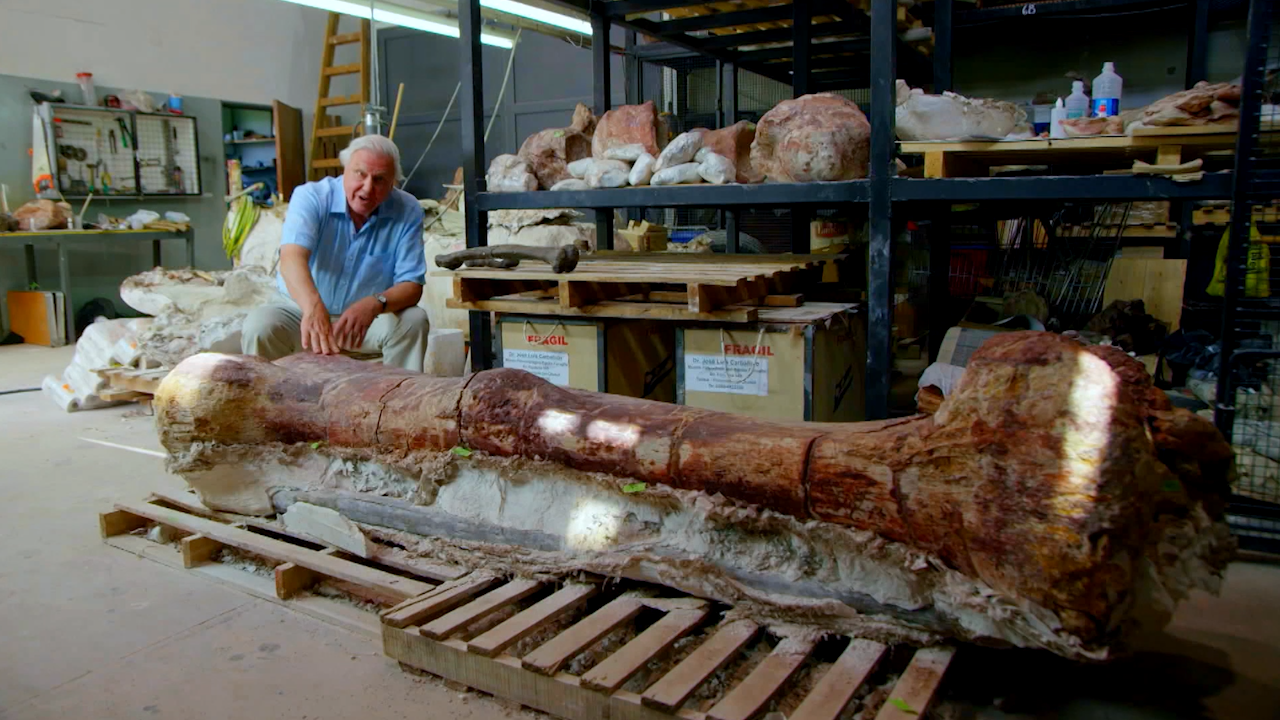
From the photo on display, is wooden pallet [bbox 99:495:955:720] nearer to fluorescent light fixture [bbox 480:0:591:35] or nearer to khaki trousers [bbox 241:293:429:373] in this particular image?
khaki trousers [bbox 241:293:429:373]

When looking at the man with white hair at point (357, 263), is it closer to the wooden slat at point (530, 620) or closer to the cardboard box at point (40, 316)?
the wooden slat at point (530, 620)

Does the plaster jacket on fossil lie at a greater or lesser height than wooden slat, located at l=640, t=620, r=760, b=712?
greater

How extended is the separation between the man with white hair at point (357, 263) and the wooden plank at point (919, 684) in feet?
9.42

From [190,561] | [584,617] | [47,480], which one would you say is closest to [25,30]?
[47,480]

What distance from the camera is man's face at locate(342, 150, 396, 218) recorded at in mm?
4258

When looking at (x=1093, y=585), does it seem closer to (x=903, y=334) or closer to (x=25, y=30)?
(x=903, y=334)

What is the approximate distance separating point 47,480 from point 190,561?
172 centimetres

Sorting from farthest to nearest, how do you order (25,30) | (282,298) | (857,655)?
(25,30) → (282,298) → (857,655)

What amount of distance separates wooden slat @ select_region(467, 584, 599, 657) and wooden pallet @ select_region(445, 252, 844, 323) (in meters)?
1.38

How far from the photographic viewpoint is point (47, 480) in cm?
429

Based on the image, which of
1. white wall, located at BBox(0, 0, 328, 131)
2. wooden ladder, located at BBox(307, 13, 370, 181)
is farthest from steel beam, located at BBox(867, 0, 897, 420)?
white wall, located at BBox(0, 0, 328, 131)

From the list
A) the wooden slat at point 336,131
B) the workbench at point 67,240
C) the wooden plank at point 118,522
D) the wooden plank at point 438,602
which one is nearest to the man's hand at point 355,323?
the wooden plank at point 118,522

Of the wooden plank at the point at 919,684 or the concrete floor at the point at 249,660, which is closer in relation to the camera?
the wooden plank at the point at 919,684

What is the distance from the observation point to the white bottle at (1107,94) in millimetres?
3982
